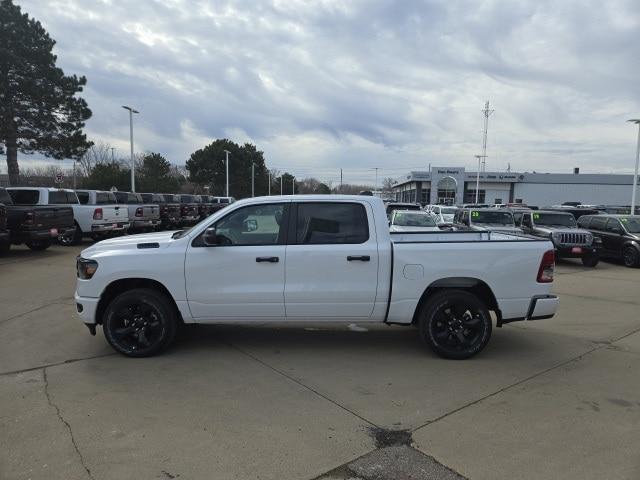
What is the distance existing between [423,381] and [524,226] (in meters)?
13.8

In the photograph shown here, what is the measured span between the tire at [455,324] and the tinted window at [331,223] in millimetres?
1086

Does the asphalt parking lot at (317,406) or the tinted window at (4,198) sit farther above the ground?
the tinted window at (4,198)

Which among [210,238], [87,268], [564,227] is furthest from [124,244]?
[564,227]

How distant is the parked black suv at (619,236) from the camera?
14.5m

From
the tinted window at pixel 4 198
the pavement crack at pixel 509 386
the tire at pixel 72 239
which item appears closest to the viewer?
the pavement crack at pixel 509 386

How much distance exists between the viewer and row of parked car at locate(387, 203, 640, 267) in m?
14.4

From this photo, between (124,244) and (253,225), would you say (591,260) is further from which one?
(124,244)

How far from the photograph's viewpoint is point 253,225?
5438mm

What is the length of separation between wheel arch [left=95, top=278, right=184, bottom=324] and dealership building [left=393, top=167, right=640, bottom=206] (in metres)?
81.2

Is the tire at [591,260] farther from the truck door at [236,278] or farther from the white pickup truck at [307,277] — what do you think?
the truck door at [236,278]

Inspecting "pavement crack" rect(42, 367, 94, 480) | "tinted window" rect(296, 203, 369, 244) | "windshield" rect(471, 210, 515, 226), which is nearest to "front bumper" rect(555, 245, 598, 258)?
"windshield" rect(471, 210, 515, 226)

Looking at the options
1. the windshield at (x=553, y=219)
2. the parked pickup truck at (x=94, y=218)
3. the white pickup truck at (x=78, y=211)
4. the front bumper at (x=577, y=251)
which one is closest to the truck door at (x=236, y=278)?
the front bumper at (x=577, y=251)

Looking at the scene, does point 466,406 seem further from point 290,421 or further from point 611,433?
point 290,421

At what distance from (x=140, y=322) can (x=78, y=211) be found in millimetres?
12604
